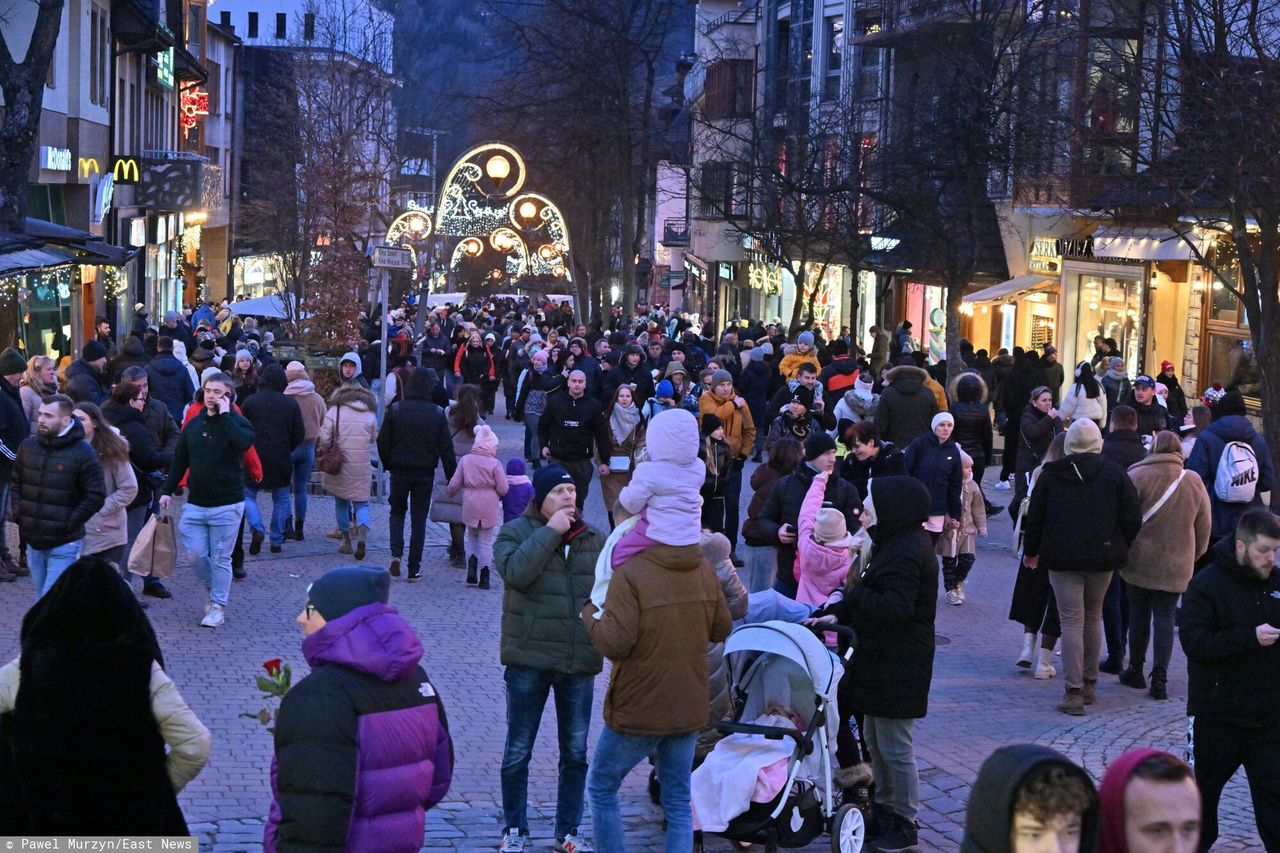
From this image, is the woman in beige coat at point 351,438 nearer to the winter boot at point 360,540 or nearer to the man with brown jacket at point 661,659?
the winter boot at point 360,540

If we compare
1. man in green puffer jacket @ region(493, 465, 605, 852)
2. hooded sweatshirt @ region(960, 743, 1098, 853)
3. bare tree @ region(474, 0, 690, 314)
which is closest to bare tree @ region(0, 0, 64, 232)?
man in green puffer jacket @ region(493, 465, 605, 852)

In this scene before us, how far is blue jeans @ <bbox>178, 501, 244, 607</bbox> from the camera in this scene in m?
12.0

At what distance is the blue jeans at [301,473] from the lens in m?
15.8

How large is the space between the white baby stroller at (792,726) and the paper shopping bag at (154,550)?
5935 millimetres

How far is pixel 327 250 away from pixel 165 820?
949 inches

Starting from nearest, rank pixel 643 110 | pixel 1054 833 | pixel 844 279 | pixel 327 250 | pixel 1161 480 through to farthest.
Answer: pixel 1054 833, pixel 1161 480, pixel 327 250, pixel 643 110, pixel 844 279

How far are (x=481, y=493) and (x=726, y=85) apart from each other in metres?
42.6

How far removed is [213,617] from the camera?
39.5 ft

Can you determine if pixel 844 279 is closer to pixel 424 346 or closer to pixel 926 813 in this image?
pixel 424 346

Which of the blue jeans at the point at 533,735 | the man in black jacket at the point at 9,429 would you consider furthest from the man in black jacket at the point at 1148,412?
the blue jeans at the point at 533,735

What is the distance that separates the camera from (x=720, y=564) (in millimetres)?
7832

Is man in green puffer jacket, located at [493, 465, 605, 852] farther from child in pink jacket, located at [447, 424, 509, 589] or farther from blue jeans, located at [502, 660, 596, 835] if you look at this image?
child in pink jacket, located at [447, 424, 509, 589]

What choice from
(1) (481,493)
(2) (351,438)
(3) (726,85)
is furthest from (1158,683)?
(3) (726,85)

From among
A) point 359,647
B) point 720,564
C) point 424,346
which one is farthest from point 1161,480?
point 424,346
